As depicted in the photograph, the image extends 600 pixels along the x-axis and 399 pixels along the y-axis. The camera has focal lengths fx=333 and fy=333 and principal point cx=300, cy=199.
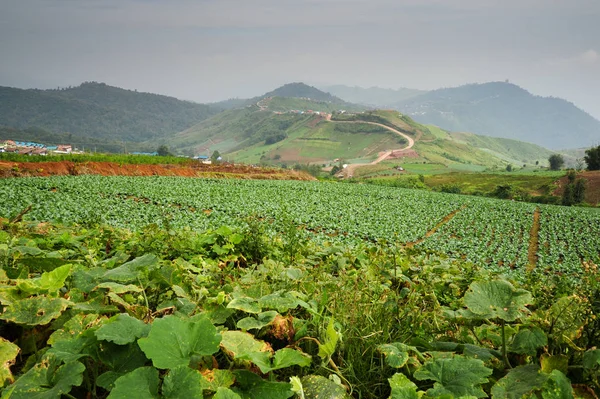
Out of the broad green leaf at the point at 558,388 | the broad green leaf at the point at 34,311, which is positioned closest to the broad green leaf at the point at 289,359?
the broad green leaf at the point at 558,388

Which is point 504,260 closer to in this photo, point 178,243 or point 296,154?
point 178,243

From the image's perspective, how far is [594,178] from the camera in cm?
5650

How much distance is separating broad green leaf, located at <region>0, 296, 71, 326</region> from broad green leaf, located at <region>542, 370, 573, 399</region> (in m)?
2.11

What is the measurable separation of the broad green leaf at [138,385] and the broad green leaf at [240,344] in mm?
363

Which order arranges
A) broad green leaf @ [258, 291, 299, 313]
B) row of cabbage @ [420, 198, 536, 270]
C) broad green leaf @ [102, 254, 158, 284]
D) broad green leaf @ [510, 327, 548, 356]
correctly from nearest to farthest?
broad green leaf @ [510, 327, 548, 356]
broad green leaf @ [258, 291, 299, 313]
broad green leaf @ [102, 254, 158, 284]
row of cabbage @ [420, 198, 536, 270]

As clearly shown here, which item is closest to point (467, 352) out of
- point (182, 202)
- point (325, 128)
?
point (182, 202)

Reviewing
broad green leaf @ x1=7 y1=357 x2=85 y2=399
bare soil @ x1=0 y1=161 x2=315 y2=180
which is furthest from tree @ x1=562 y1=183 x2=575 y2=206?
broad green leaf @ x1=7 y1=357 x2=85 y2=399

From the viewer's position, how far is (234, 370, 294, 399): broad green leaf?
4.02ft

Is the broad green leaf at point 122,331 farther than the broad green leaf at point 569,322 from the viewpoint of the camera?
No

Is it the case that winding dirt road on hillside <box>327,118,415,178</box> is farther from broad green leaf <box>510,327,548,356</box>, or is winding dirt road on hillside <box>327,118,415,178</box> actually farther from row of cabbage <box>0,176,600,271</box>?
broad green leaf <box>510,327,548,356</box>

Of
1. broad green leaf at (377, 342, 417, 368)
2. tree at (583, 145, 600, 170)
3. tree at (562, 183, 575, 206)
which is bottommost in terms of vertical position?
broad green leaf at (377, 342, 417, 368)

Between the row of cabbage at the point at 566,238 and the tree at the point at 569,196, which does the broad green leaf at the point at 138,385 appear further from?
the tree at the point at 569,196

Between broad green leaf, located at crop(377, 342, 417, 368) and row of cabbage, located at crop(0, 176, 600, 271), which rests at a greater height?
broad green leaf, located at crop(377, 342, 417, 368)

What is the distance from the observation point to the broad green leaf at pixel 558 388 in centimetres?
128
